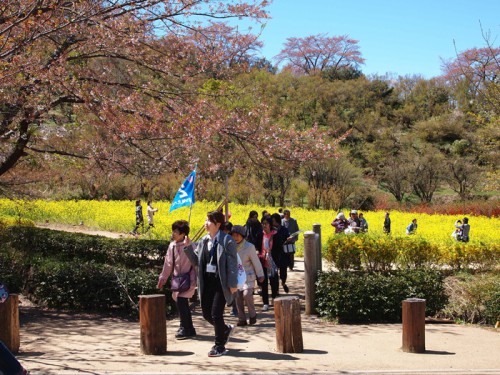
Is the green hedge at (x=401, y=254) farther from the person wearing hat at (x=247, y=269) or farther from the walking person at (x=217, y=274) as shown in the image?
the walking person at (x=217, y=274)

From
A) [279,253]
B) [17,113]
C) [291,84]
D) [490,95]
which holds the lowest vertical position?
[279,253]

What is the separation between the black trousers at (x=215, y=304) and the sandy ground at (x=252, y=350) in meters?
0.27

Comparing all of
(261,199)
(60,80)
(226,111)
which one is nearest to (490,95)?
(226,111)

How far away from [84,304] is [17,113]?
360 cm

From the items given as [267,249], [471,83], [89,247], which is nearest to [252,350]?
[267,249]

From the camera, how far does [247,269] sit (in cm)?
972

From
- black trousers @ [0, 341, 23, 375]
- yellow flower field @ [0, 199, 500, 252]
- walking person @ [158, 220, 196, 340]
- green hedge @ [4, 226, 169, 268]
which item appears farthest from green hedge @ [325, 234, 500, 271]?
yellow flower field @ [0, 199, 500, 252]

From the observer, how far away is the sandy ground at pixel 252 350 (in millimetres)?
7016

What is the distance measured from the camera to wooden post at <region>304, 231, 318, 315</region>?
10763 millimetres

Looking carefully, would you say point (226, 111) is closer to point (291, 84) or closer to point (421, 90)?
point (291, 84)

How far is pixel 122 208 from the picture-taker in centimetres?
3167

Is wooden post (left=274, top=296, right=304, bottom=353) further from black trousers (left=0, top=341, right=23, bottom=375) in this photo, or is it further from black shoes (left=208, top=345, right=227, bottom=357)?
black trousers (left=0, top=341, right=23, bottom=375)

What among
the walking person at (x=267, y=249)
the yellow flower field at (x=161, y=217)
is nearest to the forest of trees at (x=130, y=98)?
the walking person at (x=267, y=249)

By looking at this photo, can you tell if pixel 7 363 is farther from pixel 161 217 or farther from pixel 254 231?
pixel 161 217
